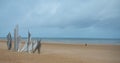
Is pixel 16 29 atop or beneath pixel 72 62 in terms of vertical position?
atop

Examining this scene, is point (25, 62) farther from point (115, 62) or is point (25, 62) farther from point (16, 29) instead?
point (16, 29)

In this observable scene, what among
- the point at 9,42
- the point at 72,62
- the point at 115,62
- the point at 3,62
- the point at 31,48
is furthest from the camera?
the point at 9,42

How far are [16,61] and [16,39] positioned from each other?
8.66 m

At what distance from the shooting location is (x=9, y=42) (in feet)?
71.9


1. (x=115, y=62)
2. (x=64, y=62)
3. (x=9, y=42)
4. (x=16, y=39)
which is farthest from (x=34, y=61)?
(x=9, y=42)

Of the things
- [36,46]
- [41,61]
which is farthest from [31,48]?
[41,61]

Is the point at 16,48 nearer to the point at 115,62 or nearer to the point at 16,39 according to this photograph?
→ the point at 16,39

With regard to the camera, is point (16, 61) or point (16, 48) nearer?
point (16, 61)

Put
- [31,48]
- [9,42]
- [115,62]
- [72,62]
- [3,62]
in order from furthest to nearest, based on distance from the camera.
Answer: [9,42] < [31,48] < [115,62] < [72,62] < [3,62]

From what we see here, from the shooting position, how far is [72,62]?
12.6m

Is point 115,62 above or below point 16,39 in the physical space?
below

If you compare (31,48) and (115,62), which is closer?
(115,62)

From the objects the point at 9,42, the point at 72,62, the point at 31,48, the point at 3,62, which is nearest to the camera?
the point at 3,62

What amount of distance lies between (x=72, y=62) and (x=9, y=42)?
425 inches
